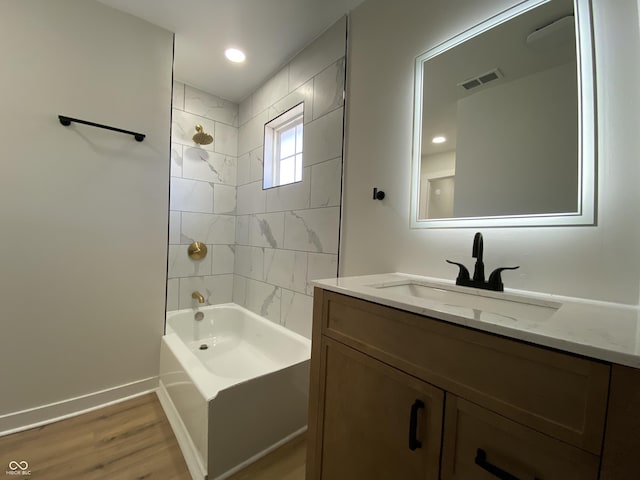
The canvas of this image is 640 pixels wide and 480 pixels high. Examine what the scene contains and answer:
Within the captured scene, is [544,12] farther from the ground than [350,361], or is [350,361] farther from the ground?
[544,12]

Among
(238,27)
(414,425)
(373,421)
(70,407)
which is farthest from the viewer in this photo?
(238,27)

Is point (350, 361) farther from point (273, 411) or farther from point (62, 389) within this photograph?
point (62, 389)

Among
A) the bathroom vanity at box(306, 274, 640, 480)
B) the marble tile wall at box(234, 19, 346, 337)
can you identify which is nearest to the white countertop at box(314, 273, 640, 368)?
the bathroom vanity at box(306, 274, 640, 480)

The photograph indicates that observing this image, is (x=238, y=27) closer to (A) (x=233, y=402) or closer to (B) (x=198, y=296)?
(B) (x=198, y=296)

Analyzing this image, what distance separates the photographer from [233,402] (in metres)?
1.27

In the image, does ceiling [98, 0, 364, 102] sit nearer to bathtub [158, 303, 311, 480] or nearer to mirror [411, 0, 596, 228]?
mirror [411, 0, 596, 228]

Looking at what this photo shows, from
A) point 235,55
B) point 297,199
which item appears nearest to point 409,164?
point 297,199

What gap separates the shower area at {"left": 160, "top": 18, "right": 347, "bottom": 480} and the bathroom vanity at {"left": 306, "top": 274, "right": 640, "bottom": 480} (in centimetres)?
50

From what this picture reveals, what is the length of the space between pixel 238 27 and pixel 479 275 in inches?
84.0

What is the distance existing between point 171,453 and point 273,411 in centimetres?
57

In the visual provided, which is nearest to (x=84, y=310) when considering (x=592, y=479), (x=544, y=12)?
(x=592, y=479)

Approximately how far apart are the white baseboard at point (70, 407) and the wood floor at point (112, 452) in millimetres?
42

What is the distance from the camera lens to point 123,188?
1791 millimetres

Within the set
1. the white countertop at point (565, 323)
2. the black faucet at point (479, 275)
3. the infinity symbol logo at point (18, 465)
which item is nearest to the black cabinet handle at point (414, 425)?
the white countertop at point (565, 323)
